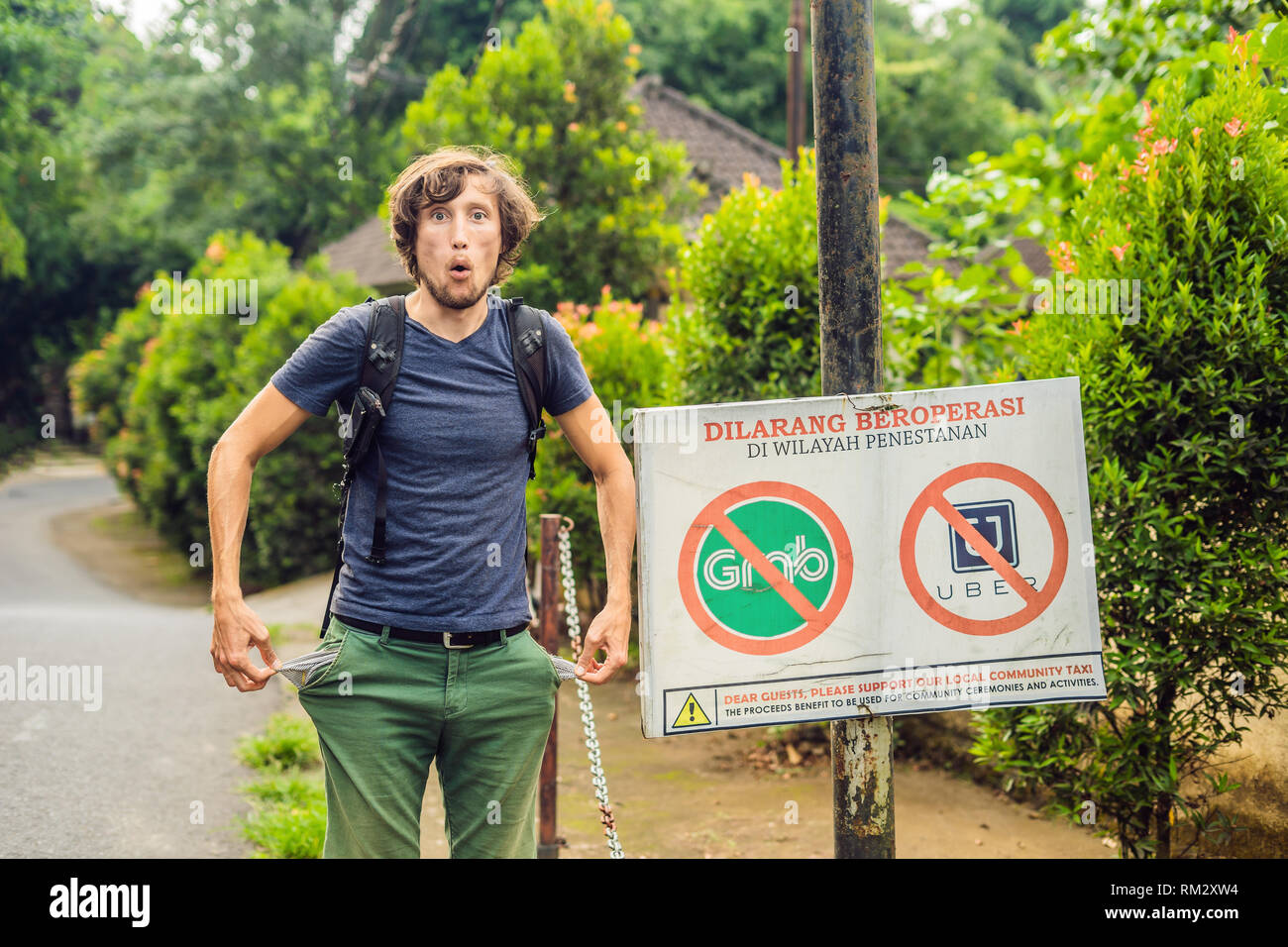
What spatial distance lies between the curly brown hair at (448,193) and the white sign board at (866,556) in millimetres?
549

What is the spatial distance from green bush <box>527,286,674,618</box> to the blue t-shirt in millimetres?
4007

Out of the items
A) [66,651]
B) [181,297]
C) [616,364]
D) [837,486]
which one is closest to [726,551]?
[837,486]

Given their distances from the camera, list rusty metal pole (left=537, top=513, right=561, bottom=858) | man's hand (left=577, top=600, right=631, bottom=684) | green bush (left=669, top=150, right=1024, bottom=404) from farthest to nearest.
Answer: green bush (left=669, top=150, right=1024, bottom=404) < rusty metal pole (left=537, top=513, right=561, bottom=858) < man's hand (left=577, top=600, right=631, bottom=684)

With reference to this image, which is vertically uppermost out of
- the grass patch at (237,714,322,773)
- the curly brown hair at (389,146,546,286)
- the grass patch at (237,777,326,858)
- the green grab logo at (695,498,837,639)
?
the curly brown hair at (389,146,546,286)

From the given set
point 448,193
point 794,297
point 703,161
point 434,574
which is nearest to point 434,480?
point 434,574

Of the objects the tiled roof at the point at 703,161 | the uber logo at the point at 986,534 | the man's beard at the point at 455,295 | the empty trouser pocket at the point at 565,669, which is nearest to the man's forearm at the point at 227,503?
the man's beard at the point at 455,295

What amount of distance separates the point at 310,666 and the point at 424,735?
0.96ft

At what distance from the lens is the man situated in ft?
8.11

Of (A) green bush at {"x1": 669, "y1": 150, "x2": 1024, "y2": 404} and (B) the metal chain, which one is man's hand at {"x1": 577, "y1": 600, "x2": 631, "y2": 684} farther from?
(A) green bush at {"x1": 669, "y1": 150, "x2": 1024, "y2": 404}

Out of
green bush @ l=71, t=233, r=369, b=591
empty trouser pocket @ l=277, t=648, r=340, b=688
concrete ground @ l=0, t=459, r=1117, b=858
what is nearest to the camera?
empty trouser pocket @ l=277, t=648, r=340, b=688

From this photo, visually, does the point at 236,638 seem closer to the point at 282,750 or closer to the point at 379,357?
the point at 379,357

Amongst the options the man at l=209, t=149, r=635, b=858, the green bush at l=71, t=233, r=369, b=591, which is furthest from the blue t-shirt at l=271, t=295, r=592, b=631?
the green bush at l=71, t=233, r=369, b=591

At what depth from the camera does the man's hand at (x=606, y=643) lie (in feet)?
8.48

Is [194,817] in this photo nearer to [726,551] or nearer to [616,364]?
[726,551]
